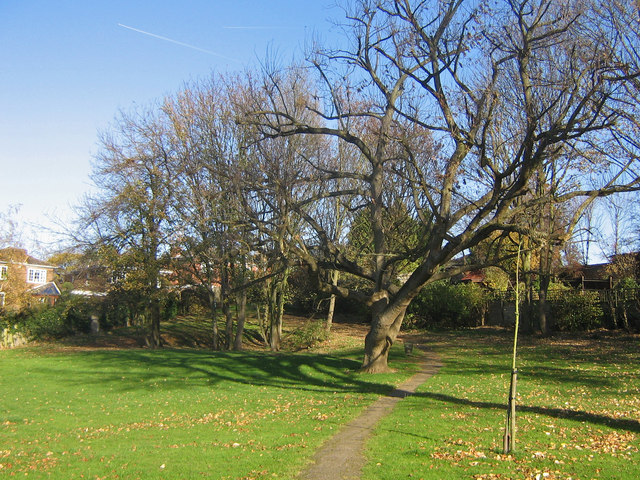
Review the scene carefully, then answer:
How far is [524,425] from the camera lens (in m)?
9.73

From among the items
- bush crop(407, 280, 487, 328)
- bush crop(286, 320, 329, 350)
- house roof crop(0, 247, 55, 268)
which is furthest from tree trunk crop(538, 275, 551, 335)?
house roof crop(0, 247, 55, 268)

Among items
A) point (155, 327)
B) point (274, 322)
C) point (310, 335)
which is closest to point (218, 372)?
point (274, 322)

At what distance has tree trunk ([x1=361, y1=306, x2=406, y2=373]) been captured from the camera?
16.8 m

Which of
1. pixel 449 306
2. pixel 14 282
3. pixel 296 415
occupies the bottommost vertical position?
pixel 296 415

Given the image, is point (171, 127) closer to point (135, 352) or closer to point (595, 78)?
point (135, 352)

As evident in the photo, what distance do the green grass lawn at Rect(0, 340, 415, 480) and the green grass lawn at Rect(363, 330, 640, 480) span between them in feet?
4.77

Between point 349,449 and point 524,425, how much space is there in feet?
11.4

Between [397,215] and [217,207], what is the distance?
20.7 feet

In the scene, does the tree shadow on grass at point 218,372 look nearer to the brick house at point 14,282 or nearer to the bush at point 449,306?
the brick house at point 14,282

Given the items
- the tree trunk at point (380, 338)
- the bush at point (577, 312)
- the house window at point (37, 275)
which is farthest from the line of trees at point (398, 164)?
the house window at point (37, 275)

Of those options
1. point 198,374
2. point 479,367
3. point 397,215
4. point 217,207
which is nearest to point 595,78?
point 397,215

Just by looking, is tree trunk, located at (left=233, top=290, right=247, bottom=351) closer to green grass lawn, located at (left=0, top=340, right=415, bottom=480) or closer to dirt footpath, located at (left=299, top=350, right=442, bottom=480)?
green grass lawn, located at (left=0, top=340, right=415, bottom=480)

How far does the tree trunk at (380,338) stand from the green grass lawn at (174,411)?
24.0 inches

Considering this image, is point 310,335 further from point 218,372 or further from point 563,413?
point 563,413
